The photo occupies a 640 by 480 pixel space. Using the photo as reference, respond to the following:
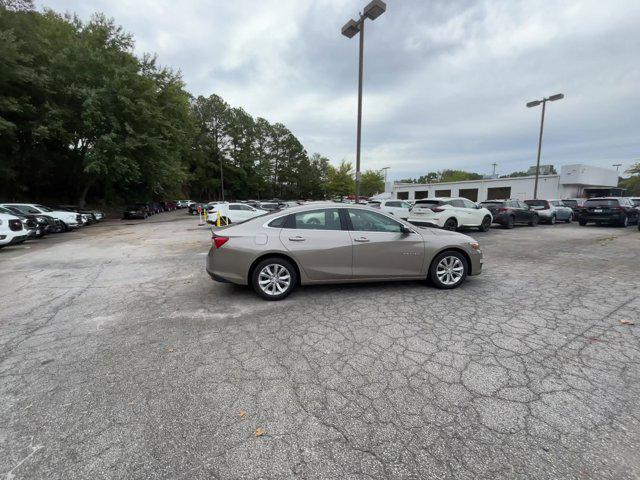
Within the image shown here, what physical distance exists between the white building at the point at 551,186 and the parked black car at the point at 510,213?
22.2 metres

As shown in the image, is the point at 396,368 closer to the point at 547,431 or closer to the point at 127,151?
the point at 547,431

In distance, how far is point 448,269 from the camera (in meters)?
5.28

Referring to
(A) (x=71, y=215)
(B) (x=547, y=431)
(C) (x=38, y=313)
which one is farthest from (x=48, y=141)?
(B) (x=547, y=431)

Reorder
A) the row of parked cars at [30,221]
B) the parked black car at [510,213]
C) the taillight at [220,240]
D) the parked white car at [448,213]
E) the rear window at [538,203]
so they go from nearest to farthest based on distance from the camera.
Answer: the taillight at [220,240], the row of parked cars at [30,221], the parked white car at [448,213], the parked black car at [510,213], the rear window at [538,203]

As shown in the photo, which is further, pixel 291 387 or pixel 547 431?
pixel 291 387

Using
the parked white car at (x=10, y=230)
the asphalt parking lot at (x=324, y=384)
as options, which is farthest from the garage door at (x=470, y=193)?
the parked white car at (x=10, y=230)

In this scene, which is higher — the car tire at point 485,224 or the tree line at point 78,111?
the tree line at point 78,111

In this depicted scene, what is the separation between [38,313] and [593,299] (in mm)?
8484

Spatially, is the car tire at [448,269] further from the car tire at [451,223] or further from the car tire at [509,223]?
the car tire at [509,223]

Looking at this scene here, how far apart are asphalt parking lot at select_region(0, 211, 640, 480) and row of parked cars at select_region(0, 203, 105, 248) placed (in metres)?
7.80

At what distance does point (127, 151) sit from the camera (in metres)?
22.1

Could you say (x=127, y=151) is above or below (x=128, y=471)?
above

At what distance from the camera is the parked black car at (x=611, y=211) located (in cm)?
1578

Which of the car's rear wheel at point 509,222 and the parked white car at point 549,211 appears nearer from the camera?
the car's rear wheel at point 509,222
